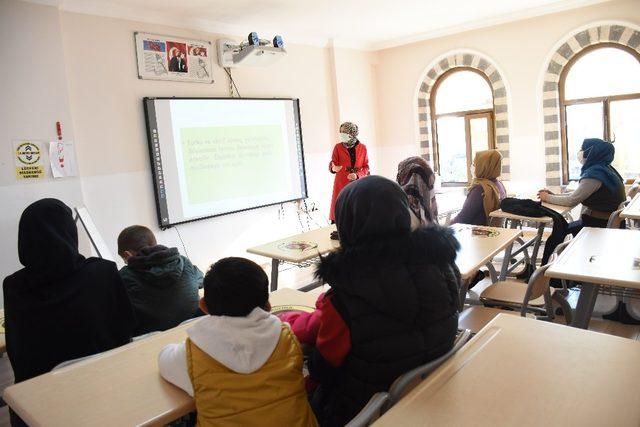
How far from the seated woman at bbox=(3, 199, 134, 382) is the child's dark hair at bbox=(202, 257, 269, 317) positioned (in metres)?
0.65

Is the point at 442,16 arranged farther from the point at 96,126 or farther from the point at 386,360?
the point at 386,360

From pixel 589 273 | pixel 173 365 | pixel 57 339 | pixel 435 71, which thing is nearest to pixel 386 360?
pixel 173 365

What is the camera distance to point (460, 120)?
624cm

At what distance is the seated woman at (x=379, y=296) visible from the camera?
4.10 ft

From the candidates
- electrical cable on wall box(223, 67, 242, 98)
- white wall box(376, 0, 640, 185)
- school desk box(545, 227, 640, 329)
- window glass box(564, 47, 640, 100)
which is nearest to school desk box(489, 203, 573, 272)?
school desk box(545, 227, 640, 329)

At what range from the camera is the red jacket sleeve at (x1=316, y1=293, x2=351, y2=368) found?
1287 mm

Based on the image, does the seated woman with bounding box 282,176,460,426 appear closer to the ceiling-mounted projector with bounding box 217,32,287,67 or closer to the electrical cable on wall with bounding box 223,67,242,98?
the ceiling-mounted projector with bounding box 217,32,287,67

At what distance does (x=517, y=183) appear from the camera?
5.86m

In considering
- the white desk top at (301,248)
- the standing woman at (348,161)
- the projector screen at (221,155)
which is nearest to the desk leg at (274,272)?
the white desk top at (301,248)

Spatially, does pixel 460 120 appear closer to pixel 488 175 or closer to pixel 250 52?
pixel 488 175

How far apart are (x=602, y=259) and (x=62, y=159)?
12.3 ft

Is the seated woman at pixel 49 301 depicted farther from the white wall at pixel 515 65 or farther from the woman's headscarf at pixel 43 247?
the white wall at pixel 515 65

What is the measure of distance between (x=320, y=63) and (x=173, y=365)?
526cm

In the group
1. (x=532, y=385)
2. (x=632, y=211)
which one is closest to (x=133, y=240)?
(x=532, y=385)
